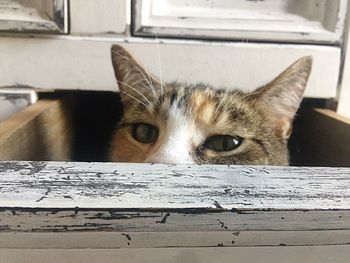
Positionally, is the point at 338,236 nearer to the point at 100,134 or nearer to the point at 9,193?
the point at 9,193

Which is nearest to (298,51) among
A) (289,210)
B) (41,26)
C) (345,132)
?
(345,132)

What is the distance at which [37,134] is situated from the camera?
0.76 m

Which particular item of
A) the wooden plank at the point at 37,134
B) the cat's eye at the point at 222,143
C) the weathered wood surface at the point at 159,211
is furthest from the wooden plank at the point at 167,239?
the cat's eye at the point at 222,143

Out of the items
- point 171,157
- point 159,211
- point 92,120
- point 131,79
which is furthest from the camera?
point 92,120

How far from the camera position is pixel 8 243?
0.40m

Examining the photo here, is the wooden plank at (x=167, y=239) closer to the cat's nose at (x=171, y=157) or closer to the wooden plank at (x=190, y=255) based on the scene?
the wooden plank at (x=190, y=255)

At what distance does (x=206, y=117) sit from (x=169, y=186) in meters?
0.37

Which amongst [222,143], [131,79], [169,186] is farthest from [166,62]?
[169,186]

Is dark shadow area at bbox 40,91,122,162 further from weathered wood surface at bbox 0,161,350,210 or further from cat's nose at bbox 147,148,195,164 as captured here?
weathered wood surface at bbox 0,161,350,210

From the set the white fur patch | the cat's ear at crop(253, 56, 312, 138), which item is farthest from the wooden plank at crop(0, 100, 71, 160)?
the cat's ear at crop(253, 56, 312, 138)

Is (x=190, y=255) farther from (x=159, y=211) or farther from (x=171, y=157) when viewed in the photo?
(x=171, y=157)

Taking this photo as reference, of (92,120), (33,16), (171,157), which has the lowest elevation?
(92,120)

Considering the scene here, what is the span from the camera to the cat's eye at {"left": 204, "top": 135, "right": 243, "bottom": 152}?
0.76m

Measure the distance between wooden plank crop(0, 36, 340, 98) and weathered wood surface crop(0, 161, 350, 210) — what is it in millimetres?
421
